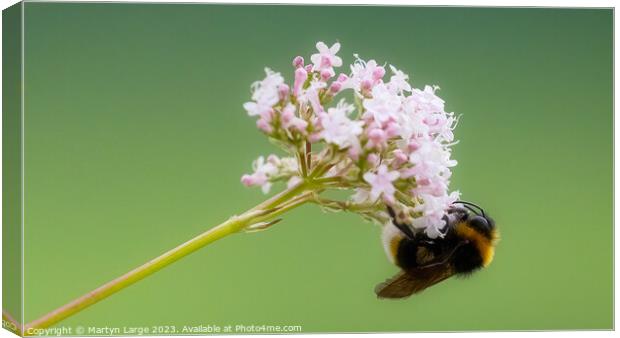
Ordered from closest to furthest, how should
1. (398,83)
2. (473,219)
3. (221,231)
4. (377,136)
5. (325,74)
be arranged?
(377,136)
(221,231)
(325,74)
(398,83)
(473,219)

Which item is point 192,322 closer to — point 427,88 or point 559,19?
point 427,88

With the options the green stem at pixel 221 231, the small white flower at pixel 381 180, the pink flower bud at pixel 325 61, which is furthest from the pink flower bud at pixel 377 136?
the pink flower bud at pixel 325 61

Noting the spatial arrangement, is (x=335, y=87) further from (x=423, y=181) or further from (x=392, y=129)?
(x=423, y=181)

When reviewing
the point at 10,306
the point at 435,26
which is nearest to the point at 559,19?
the point at 435,26

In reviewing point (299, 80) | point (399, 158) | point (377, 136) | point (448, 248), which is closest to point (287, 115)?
point (299, 80)

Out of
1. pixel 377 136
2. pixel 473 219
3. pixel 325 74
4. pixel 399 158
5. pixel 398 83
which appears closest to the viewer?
pixel 377 136
